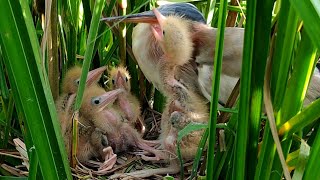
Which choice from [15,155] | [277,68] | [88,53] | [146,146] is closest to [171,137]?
[146,146]

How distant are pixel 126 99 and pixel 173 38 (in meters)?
0.23

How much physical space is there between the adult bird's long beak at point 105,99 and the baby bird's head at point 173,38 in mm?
174

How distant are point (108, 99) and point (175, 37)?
24 cm

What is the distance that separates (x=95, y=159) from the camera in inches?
52.3

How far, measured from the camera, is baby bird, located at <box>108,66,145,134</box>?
1.41 m

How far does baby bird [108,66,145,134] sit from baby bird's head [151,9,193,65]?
158 millimetres

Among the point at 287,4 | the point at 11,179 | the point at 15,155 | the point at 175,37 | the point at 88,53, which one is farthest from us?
the point at 175,37

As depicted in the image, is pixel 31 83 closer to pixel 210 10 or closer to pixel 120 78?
pixel 120 78

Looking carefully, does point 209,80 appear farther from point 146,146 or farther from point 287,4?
point 287,4

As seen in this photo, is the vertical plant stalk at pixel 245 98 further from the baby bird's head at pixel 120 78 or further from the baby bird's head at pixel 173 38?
the baby bird's head at pixel 120 78

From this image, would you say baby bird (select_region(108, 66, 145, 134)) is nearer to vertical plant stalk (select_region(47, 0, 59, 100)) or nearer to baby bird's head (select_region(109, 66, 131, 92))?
baby bird's head (select_region(109, 66, 131, 92))

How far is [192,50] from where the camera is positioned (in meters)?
1.39

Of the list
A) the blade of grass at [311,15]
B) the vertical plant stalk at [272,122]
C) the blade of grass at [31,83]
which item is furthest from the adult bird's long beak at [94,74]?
the blade of grass at [311,15]

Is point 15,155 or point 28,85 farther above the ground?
point 28,85
